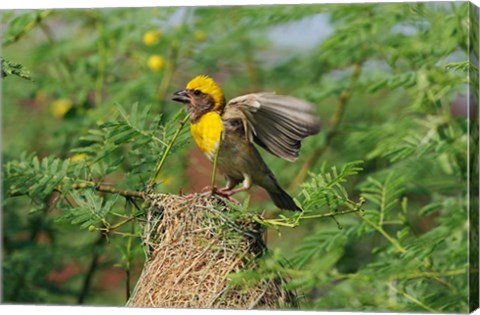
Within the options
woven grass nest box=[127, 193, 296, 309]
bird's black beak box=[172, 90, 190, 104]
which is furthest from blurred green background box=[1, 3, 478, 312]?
woven grass nest box=[127, 193, 296, 309]

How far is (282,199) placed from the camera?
4.83m

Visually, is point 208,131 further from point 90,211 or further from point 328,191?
point 328,191

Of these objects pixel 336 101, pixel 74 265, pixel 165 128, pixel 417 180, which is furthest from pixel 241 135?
pixel 74 265

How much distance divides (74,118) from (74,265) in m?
1.00

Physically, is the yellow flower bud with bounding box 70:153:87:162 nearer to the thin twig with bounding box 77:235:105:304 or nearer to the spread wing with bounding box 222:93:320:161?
the spread wing with bounding box 222:93:320:161

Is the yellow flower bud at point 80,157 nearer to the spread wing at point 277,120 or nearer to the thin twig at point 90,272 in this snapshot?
the spread wing at point 277,120

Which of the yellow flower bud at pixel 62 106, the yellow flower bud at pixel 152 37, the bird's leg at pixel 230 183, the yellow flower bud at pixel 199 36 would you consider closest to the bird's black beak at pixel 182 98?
the bird's leg at pixel 230 183

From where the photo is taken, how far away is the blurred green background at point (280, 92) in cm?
466

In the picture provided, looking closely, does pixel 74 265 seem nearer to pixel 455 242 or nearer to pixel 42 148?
pixel 42 148

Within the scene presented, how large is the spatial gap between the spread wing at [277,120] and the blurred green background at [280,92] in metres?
0.23

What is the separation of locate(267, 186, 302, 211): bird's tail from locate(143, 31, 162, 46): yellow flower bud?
5.10 ft

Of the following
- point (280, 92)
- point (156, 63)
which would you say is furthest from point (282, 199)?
point (280, 92)

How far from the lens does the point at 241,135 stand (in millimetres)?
4547

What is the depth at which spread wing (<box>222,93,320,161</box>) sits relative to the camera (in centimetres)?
424
